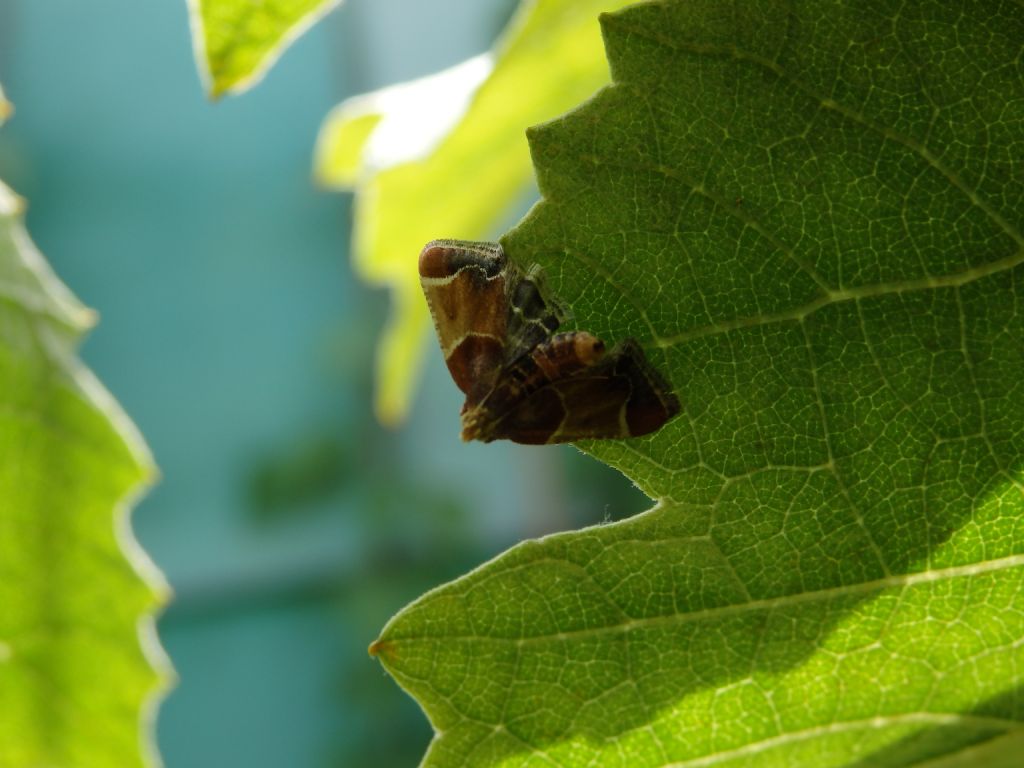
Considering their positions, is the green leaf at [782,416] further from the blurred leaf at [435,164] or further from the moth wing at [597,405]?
the blurred leaf at [435,164]

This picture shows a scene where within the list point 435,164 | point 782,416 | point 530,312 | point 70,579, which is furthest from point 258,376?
point 782,416

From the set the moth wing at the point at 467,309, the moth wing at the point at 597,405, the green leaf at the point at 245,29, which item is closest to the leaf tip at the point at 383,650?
the moth wing at the point at 597,405

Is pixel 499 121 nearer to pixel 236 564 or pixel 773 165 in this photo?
pixel 773 165

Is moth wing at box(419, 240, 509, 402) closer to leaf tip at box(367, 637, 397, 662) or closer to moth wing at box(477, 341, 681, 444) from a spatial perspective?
moth wing at box(477, 341, 681, 444)

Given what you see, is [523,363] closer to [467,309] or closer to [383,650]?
[467,309]

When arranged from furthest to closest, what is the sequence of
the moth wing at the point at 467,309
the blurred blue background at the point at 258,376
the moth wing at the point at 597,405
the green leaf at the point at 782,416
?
the blurred blue background at the point at 258,376 < the moth wing at the point at 467,309 < the moth wing at the point at 597,405 < the green leaf at the point at 782,416
